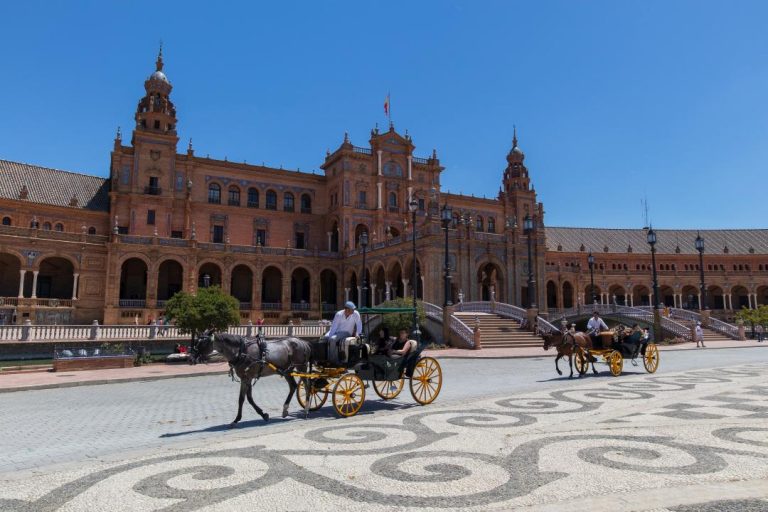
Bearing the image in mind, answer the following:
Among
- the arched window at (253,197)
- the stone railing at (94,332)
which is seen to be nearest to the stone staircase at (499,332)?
the stone railing at (94,332)

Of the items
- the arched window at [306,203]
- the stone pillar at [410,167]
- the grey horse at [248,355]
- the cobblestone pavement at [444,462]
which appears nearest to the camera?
the cobblestone pavement at [444,462]

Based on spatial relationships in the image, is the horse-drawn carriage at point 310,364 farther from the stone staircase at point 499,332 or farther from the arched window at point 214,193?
the arched window at point 214,193

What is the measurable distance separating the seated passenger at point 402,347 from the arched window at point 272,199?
46.5 m

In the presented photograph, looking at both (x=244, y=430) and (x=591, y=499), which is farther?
(x=244, y=430)

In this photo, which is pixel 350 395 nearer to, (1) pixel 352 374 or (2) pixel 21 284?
(1) pixel 352 374

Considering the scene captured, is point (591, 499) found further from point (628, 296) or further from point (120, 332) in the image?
point (628, 296)

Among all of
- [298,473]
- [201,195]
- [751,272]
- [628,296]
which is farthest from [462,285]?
[751,272]

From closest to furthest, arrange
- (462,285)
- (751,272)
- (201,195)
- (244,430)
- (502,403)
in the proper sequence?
(244,430) < (502,403) < (462,285) < (201,195) < (751,272)

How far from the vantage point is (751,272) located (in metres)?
66.6

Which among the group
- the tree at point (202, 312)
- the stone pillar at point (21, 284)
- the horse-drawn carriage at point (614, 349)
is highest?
the stone pillar at point (21, 284)

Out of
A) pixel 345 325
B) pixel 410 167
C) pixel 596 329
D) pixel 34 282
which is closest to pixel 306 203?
pixel 410 167

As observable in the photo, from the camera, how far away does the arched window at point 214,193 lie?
2055 inches

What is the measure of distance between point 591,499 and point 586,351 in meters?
11.1

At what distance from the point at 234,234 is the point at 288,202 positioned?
23.2 ft
